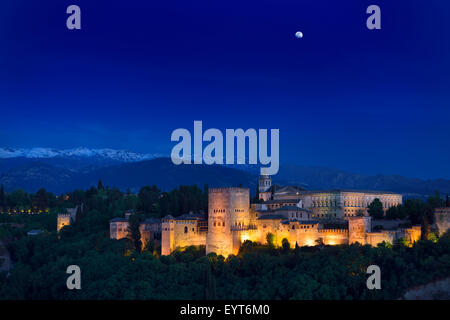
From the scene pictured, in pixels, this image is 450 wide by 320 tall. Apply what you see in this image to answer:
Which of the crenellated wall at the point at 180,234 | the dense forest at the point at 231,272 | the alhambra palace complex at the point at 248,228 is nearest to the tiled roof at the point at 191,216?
the alhambra palace complex at the point at 248,228

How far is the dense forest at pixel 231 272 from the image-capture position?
51.0 meters

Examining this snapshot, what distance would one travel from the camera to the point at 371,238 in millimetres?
54906

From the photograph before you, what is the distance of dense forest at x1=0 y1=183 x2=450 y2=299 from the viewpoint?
167ft

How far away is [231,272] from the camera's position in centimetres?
5447

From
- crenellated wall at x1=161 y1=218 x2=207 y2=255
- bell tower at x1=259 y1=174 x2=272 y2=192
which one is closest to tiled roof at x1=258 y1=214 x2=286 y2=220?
crenellated wall at x1=161 y1=218 x2=207 y2=255

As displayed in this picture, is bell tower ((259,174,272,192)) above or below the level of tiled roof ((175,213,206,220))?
above

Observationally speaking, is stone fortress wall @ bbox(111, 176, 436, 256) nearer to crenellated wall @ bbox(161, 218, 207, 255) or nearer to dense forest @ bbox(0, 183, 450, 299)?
crenellated wall @ bbox(161, 218, 207, 255)

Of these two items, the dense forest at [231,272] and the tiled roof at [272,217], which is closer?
the dense forest at [231,272]

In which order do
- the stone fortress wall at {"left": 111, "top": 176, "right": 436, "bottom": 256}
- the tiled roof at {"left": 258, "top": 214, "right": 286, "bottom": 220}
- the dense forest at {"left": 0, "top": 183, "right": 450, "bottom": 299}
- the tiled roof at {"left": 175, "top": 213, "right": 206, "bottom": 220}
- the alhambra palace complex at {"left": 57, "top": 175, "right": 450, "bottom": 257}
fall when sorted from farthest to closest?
the tiled roof at {"left": 175, "top": 213, "right": 206, "bottom": 220} → the tiled roof at {"left": 258, "top": 214, "right": 286, "bottom": 220} → the alhambra palace complex at {"left": 57, "top": 175, "right": 450, "bottom": 257} → the stone fortress wall at {"left": 111, "top": 176, "right": 436, "bottom": 256} → the dense forest at {"left": 0, "top": 183, "right": 450, "bottom": 299}

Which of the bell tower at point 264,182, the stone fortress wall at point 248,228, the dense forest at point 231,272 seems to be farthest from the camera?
Answer: the bell tower at point 264,182

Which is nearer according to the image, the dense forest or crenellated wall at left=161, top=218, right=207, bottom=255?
the dense forest

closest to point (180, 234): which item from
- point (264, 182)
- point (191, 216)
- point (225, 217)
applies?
point (191, 216)

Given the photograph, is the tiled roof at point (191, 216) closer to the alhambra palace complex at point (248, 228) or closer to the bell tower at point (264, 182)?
the alhambra palace complex at point (248, 228)
